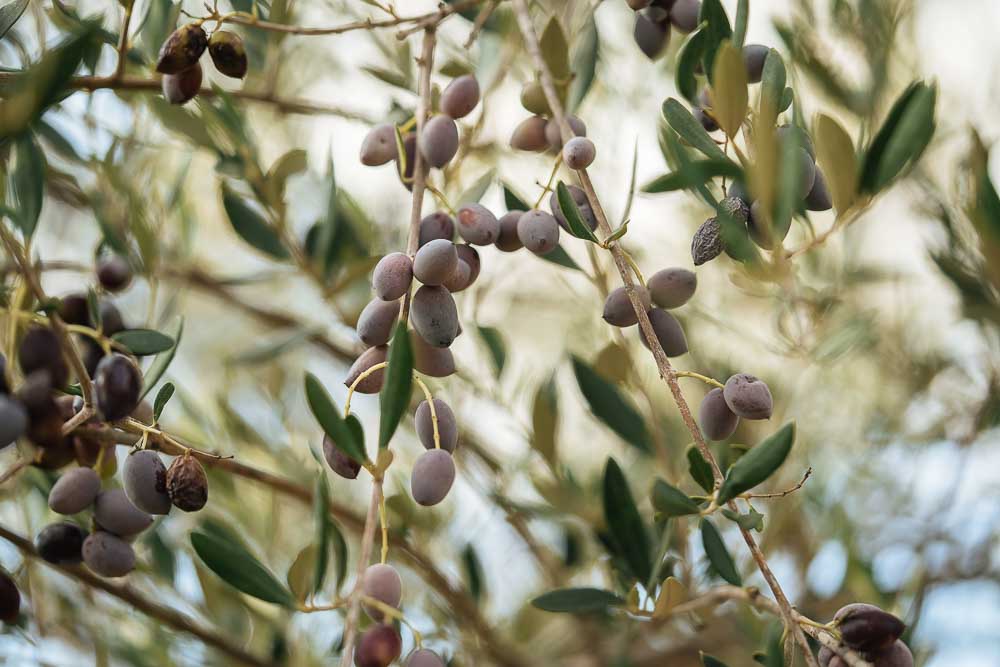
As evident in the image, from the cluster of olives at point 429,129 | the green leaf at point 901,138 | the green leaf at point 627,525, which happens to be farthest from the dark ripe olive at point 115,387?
the green leaf at point 901,138

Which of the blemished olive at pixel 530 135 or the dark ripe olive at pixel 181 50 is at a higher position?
the dark ripe olive at pixel 181 50

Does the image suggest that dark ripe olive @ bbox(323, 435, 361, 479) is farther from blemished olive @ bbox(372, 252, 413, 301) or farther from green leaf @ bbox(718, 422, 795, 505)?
green leaf @ bbox(718, 422, 795, 505)

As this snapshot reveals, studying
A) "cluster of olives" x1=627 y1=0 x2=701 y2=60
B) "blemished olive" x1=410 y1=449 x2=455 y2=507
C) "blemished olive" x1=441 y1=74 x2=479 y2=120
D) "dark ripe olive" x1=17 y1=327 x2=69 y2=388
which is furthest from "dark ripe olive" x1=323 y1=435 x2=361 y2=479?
"cluster of olives" x1=627 y1=0 x2=701 y2=60

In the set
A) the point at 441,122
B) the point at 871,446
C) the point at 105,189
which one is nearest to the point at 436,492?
the point at 441,122

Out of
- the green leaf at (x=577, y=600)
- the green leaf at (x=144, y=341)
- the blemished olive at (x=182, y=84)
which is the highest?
the blemished olive at (x=182, y=84)

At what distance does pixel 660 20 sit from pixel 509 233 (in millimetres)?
203

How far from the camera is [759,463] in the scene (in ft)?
1.50

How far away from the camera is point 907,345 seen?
1.29 meters

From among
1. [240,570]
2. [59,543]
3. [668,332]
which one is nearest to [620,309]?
[668,332]

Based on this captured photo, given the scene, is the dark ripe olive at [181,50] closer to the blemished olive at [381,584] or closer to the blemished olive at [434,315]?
the blemished olive at [434,315]

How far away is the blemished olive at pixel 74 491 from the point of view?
0.55 meters

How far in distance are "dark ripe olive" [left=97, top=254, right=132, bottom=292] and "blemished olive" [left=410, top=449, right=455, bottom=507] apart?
42 centimetres

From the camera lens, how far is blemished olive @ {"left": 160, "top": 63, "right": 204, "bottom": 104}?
61cm

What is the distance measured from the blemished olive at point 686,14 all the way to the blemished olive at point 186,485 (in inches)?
17.3
